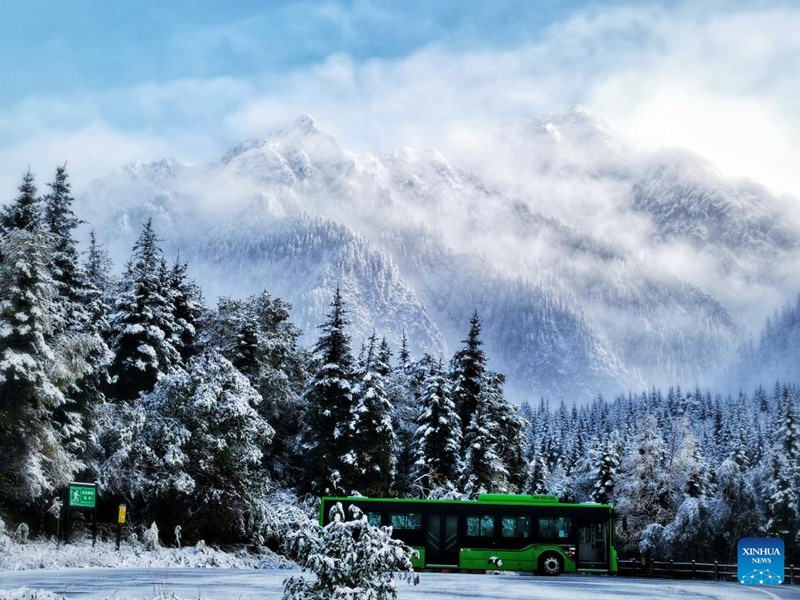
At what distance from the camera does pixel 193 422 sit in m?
42.6

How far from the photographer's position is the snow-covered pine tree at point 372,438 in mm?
50438

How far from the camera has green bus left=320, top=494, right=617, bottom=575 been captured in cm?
3662

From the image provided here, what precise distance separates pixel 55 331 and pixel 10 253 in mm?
4921

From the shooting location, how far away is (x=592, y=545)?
3697 cm

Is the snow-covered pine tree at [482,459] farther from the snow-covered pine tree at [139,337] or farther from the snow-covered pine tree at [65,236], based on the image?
the snow-covered pine tree at [65,236]

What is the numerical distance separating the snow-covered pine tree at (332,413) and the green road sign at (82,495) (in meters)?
17.1

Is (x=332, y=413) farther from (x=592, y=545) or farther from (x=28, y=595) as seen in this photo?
(x=28, y=595)

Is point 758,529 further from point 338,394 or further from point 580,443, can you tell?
point 580,443

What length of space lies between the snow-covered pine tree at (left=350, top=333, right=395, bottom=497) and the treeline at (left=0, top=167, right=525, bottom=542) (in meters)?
0.09

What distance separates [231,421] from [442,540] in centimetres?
1216

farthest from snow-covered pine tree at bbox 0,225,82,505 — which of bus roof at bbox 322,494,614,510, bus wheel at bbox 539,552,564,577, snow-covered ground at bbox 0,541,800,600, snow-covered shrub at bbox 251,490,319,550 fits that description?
bus wheel at bbox 539,552,564,577

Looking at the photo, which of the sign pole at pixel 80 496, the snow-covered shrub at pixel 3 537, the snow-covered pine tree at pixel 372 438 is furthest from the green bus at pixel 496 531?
the snow-covered pine tree at pixel 372 438

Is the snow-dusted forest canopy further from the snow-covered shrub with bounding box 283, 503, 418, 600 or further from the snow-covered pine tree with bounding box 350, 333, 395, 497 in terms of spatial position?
the snow-covered shrub with bounding box 283, 503, 418, 600

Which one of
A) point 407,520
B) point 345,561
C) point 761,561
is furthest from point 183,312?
point 761,561
